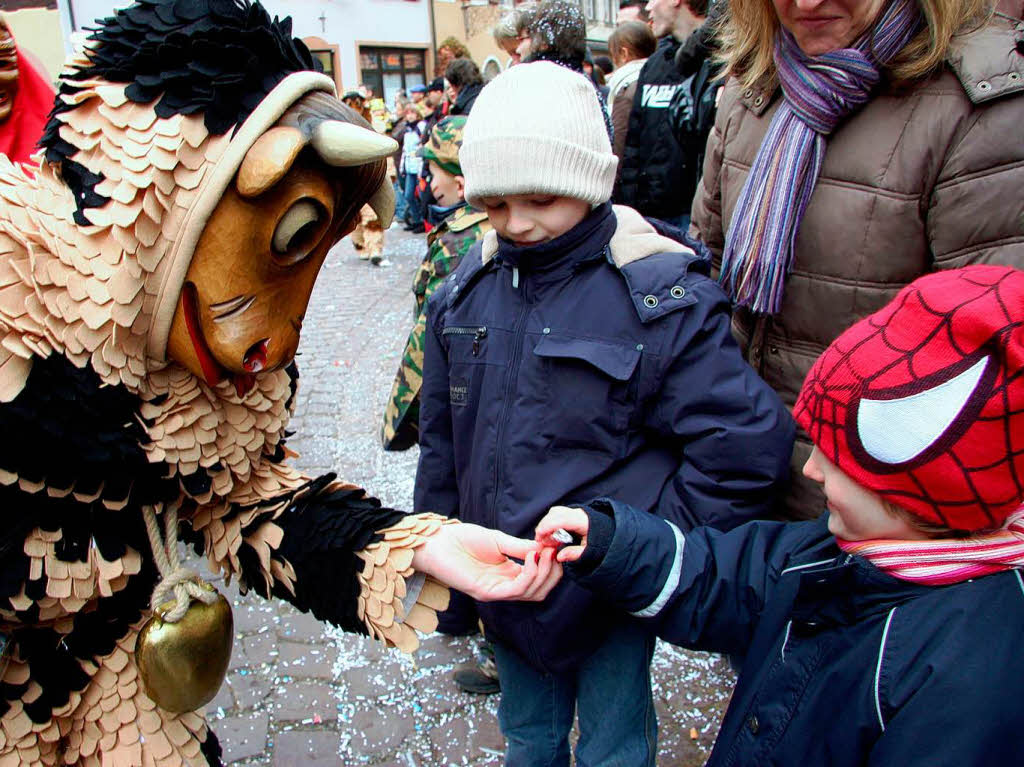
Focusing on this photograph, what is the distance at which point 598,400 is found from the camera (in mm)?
1510

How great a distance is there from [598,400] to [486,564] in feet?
1.27

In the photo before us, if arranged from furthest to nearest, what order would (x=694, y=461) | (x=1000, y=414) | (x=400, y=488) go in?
(x=400, y=488) → (x=694, y=461) → (x=1000, y=414)

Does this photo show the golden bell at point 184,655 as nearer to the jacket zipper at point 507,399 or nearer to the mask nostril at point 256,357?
the mask nostril at point 256,357

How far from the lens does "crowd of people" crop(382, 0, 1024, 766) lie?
1.03 m

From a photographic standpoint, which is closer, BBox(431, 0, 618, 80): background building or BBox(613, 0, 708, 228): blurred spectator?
BBox(613, 0, 708, 228): blurred spectator

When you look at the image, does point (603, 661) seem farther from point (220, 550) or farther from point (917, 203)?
point (917, 203)

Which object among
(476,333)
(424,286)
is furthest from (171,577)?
(424,286)

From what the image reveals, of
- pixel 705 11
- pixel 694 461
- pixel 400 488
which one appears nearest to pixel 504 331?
pixel 694 461

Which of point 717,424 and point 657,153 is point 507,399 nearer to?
point 717,424

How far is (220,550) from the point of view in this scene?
52.6 inches

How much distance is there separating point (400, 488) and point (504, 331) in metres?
2.30

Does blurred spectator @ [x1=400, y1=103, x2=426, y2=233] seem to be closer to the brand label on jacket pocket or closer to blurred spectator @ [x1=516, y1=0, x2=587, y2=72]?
blurred spectator @ [x1=516, y1=0, x2=587, y2=72]

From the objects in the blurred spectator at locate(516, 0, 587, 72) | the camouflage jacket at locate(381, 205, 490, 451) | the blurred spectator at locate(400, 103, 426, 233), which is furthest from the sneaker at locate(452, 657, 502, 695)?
the blurred spectator at locate(400, 103, 426, 233)

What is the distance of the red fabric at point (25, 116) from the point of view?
198cm
